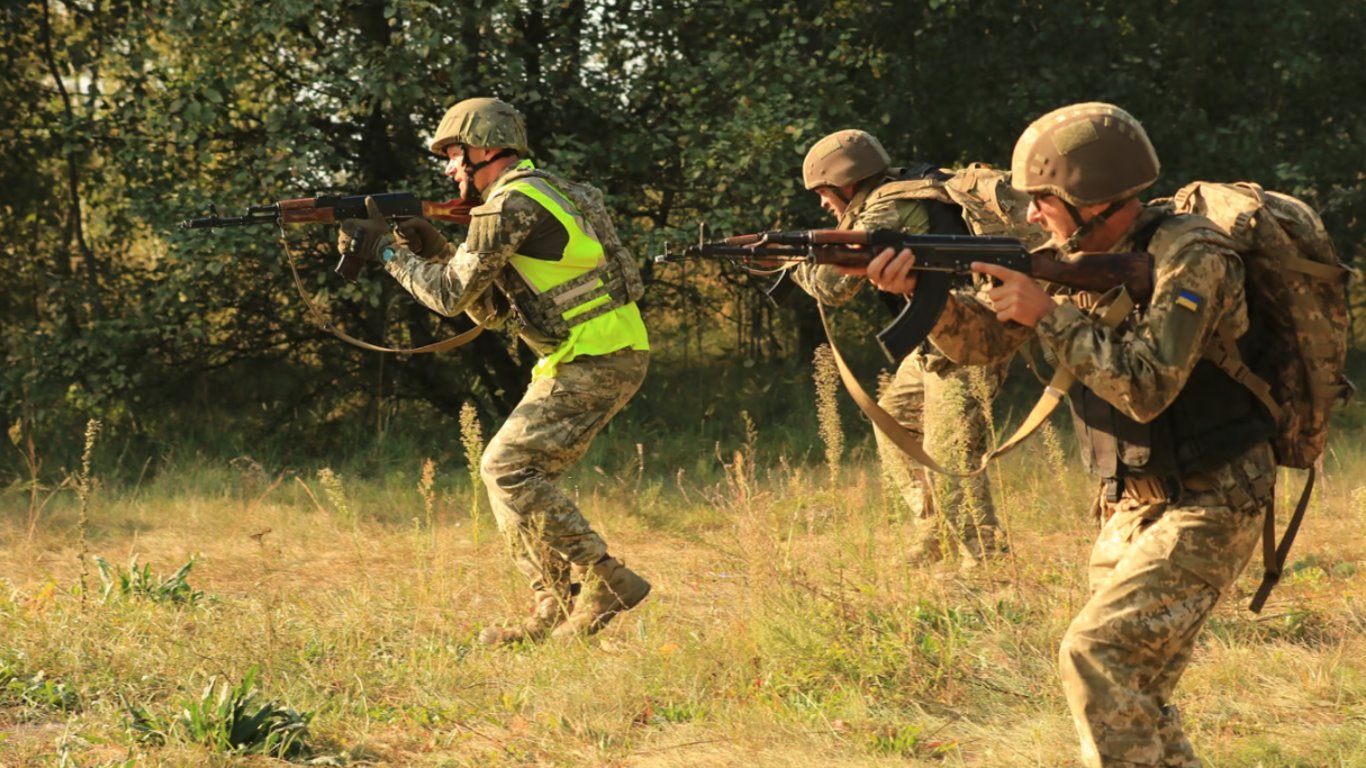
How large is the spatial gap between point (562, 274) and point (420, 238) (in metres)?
0.94

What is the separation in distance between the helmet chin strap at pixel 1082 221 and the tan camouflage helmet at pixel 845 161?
2.57 metres

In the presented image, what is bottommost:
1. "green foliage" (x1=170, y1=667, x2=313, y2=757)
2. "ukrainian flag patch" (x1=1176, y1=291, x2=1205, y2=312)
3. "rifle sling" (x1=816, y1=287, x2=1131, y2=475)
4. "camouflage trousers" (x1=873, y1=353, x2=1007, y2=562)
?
"green foliage" (x1=170, y1=667, x2=313, y2=757)

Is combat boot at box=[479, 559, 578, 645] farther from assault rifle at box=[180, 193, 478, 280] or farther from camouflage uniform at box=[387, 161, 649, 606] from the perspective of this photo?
assault rifle at box=[180, 193, 478, 280]

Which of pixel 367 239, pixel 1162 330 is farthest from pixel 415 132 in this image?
pixel 1162 330

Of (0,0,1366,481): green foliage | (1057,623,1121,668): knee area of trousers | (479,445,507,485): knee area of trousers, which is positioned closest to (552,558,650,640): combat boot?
(479,445,507,485): knee area of trousers

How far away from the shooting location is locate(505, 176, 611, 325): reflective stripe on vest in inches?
214

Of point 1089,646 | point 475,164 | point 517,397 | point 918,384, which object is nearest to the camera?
point 1089,646

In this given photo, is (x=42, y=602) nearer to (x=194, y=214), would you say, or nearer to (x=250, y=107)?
(x=194, y=214)

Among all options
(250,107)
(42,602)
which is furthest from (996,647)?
(250,107)

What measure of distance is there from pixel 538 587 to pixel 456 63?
4319 millimetres

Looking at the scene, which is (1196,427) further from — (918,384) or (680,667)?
(918,384)

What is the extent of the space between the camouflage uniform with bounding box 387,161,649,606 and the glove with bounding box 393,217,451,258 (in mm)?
465

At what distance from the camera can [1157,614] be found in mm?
3320

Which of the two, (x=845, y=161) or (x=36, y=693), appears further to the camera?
(x=845, y=161)
